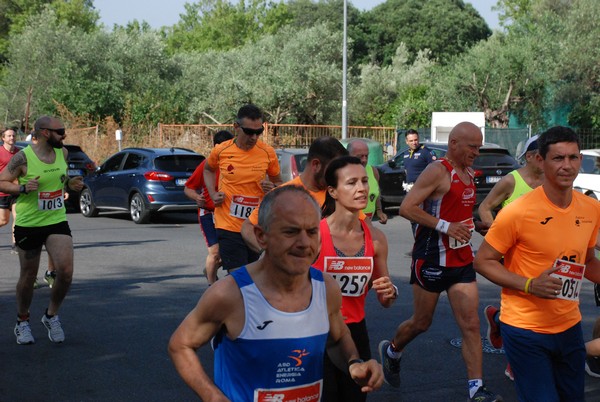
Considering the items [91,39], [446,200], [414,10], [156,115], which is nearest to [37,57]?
[91,39]

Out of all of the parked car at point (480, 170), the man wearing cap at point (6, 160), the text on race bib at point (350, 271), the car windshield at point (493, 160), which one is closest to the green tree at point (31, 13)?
the parked car at point (480, 170)

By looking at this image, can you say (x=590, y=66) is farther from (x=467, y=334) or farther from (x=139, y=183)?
(x=467, y=334)

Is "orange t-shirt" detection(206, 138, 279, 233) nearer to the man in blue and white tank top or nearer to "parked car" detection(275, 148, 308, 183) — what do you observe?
the man in blue and white tank top

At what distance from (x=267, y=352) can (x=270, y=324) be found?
100mm

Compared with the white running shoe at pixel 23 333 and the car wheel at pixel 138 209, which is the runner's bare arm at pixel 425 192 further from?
the car wheel at pixel 138 209

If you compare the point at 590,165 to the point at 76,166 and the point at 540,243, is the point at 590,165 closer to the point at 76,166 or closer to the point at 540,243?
the point at 76,166

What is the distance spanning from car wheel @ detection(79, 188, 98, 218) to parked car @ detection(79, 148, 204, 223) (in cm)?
33

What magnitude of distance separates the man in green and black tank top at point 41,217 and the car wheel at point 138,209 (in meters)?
10.5

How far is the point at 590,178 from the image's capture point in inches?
770

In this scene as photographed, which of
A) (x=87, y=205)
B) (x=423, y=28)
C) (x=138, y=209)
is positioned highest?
(x=423, y=28)

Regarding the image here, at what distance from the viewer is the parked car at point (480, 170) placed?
62.0 feet

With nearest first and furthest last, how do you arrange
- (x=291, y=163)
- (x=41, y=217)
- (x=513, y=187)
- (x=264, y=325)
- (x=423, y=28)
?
(x=264, y=325) < (x=513, y=187) < (x=41, y=217) < (x=291, y=163) < (x=423, y=28)

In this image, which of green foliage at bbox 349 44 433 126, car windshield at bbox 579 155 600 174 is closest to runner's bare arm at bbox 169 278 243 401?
car windshield at bbox 579 155 600 174

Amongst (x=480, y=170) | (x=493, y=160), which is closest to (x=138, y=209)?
(x=480, y=170)
